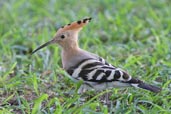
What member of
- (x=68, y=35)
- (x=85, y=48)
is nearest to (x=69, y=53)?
(x=68, y=35)

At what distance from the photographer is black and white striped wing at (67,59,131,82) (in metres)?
4.56

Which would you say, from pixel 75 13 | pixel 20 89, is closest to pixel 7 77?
pixel 20 89

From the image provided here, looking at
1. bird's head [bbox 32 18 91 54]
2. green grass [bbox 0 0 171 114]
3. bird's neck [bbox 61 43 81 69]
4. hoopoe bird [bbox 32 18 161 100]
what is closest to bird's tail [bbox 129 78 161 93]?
hoopoe bird [bbox 32 18 161 100]

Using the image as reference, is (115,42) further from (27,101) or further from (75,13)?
(27,101)

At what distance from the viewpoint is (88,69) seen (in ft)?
15.3

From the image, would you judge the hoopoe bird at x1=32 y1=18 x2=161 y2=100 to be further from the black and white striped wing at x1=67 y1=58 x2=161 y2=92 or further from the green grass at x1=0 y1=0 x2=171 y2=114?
the green grass at x1=0 y1=0 x2=171 y2=114

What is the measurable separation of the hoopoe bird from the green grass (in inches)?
5.3

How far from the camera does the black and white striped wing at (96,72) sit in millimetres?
4559

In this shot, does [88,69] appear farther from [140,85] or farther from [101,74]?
[140,85]

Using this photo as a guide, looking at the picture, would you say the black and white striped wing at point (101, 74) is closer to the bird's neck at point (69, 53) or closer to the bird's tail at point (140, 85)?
the bird's tail at point (140, 85)

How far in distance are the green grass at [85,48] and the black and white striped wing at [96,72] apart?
172 millimetres

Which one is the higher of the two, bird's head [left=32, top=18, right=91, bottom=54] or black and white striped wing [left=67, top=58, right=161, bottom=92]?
bird's head [left=32, top=18, right=91, bottom=54]

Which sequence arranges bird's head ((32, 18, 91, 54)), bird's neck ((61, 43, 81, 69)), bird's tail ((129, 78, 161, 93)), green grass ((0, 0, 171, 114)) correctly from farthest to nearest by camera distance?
bird's head ((32, 18, 91, 54))
bird's neck ((61, 43, 81, 69))
green grass ((0, 0, 171, 114))
bird's tail ((129, 78, 161, 93))

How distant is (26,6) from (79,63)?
2.91 meters
